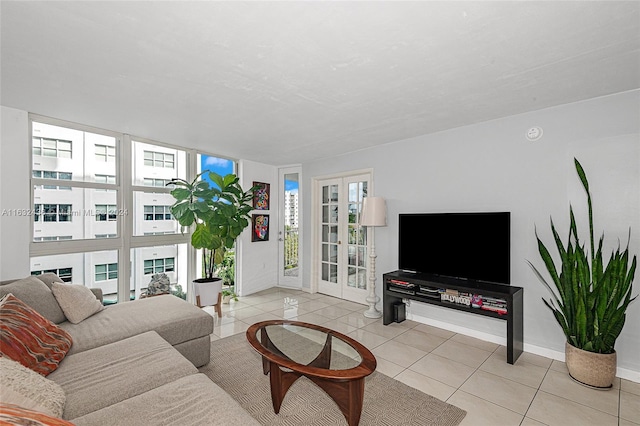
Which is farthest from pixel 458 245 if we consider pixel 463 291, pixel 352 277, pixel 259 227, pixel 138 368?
pixel 259 227

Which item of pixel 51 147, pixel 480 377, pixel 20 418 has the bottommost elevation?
pixel 480 377

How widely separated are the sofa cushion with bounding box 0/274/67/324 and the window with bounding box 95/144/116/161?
1.75m

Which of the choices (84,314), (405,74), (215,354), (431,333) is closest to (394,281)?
(431,333)

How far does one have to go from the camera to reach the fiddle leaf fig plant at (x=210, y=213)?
12.8 ft

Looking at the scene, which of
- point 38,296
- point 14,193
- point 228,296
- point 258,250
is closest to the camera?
point 38,296

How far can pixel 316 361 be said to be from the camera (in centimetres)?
211

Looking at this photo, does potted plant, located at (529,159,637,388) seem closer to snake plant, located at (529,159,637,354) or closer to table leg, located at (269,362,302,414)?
snake plant, located at (529,159,637,354)

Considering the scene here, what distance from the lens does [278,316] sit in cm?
407

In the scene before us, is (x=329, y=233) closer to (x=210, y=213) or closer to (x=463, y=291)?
(x=210, y=213)

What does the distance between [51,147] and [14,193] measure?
640 mm

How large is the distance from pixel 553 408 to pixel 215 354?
286 cm

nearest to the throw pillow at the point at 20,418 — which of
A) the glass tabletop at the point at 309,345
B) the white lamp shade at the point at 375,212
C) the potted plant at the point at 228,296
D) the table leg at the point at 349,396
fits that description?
the table leg at the point at 349,396

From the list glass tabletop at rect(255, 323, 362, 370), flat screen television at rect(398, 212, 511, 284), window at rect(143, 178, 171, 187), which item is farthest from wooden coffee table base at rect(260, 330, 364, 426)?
window at rect(143, 178, 171, 187)

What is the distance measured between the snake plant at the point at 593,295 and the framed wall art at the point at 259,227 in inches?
167
